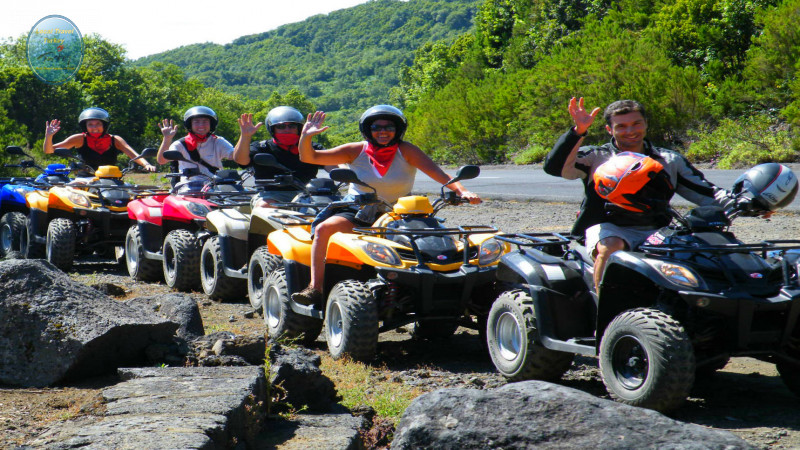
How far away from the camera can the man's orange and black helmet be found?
4992mm

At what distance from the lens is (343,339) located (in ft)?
21.0

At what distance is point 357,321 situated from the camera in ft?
20.8

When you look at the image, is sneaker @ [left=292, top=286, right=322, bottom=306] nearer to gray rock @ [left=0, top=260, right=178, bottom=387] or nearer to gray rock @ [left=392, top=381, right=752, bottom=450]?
gray rock @ [left=0, top=260, right=178, bottom=387]

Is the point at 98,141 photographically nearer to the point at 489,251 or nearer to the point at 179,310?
the point at 179,310

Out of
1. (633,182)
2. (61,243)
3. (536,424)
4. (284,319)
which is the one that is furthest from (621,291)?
(61,243)

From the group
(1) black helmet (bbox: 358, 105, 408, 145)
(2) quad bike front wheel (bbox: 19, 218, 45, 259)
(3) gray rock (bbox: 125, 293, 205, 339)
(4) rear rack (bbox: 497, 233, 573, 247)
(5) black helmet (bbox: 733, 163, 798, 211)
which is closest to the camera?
(5) black helmet (bbox: 733, 163, 798, 211)

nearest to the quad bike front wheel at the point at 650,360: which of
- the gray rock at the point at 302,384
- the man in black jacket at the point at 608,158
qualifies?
the man in black jacket at the point at 608,158

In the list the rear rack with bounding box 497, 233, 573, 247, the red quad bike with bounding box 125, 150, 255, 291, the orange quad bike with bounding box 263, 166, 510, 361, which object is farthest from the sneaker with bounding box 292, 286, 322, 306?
the red quad bike with bounding box 125, 150, 255, 291

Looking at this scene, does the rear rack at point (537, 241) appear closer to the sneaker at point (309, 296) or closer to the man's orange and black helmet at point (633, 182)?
the man's orange and black helmet at point (633, 182)

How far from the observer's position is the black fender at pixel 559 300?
17.8 ft

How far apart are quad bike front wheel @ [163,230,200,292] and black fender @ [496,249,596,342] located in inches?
226

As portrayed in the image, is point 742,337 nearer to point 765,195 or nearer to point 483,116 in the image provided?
point 765,195

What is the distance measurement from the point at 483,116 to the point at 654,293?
33.7 metres

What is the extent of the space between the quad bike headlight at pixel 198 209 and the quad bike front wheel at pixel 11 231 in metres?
3.96
